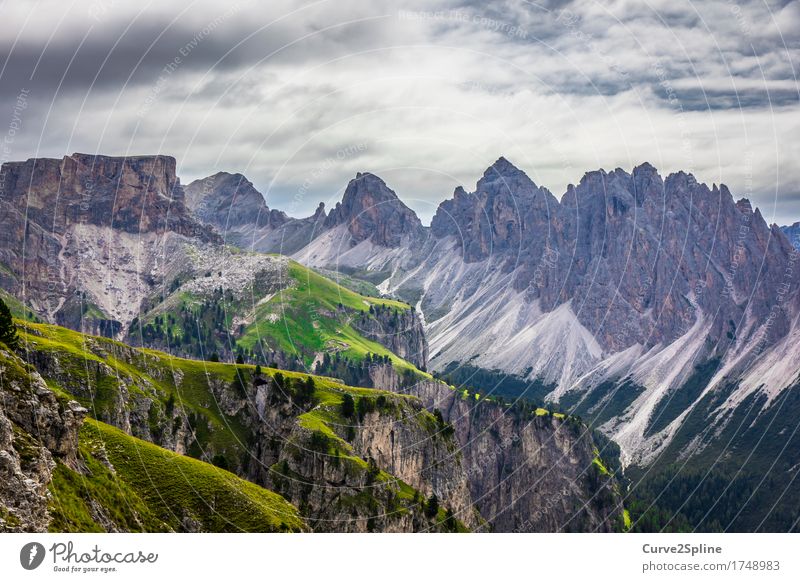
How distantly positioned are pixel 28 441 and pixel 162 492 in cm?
3908

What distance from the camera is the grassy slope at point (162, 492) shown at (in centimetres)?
12825

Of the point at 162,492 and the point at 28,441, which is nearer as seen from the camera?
the point at 28,441

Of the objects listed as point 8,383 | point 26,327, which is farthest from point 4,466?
point 26,327

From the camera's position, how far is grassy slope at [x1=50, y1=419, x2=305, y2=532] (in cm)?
12825
